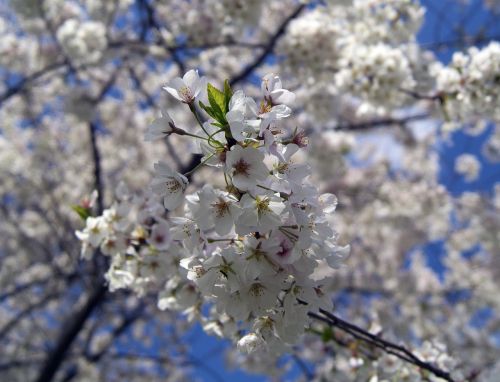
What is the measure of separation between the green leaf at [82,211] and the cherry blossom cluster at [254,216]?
89 cm

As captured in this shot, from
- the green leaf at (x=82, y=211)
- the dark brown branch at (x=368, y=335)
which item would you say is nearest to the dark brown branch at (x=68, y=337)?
the green leaf at (x=82, y=211)

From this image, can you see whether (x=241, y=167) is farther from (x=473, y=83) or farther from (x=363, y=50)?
(x=363, y=50)

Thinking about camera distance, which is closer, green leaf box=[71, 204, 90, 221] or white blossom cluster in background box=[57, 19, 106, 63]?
green leaf box=[71, 204, 90, 221]

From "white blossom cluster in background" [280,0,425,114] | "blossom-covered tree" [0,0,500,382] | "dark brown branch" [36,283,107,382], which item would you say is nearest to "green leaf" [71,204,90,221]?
→ "blossom-covered tree" [0,0,500,382]

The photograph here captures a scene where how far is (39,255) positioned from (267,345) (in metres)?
8.30

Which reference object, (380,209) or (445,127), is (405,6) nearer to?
(445,127)

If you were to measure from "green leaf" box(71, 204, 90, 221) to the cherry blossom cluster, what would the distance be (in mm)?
891

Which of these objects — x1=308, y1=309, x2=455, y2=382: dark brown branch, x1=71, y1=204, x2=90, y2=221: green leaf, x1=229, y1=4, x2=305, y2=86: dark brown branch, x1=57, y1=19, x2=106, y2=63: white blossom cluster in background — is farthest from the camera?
x1=57, y1=19, x2=106, y2=63: white blossom cluster in background

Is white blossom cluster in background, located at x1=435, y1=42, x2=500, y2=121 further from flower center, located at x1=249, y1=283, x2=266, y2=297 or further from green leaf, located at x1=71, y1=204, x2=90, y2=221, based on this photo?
green leaf, located at x1=71, y1=204, x2=90, y2=221

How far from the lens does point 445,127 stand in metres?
3.73

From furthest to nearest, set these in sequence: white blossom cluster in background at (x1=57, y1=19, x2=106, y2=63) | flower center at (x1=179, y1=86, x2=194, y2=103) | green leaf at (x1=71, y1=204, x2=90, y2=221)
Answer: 1. white blossom cluster in background at (x1=57, y1=19, x2=106, y2=63)
2. green leaf at (x1=71, y1=204, x2=90, y2=221)
3. flower center at (x1=179, y1=86, x2=194, y2=103)

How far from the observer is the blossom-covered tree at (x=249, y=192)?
4.48 ft

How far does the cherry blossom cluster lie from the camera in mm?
1279

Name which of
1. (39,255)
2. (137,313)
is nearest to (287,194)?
(137,313)
